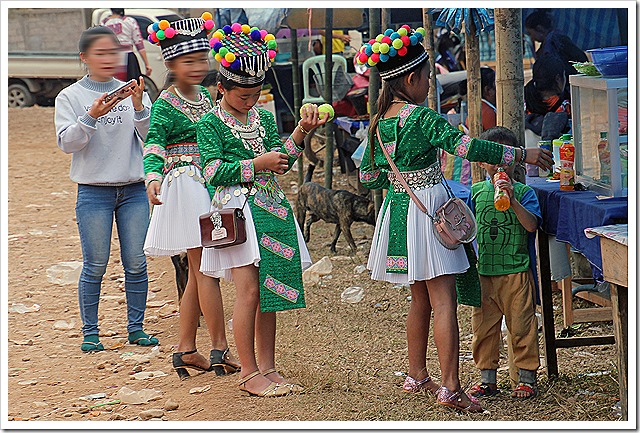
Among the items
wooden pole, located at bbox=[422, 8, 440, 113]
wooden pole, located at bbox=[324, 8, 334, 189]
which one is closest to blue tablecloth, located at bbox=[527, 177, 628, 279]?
wooden pole, located at bbox=[422, 8, 440, 113]

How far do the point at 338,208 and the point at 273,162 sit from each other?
3.98 meters

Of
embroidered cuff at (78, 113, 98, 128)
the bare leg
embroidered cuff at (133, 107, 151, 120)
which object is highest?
embroidered cuff at (133, 107, 151, 120)

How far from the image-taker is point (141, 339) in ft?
19.1

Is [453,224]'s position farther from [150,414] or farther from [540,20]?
[540,20]

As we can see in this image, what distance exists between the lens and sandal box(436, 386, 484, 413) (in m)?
4.15

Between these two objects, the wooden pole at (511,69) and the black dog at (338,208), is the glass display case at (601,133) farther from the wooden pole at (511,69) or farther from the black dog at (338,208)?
the black dog at (338,208)

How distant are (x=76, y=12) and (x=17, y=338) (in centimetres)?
1169

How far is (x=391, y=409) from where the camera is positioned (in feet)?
14.1

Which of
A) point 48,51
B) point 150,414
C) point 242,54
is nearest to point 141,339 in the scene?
point 150,414

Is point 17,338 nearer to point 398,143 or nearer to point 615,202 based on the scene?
point 398,143

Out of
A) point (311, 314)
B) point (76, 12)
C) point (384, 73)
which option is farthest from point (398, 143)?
point (76, 12)

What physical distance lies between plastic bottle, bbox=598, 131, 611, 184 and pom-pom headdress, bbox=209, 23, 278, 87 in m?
1.61

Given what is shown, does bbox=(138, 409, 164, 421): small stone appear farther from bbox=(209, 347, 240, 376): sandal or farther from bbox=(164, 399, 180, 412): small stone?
bbox=(209, 347, 240, 376): sandal

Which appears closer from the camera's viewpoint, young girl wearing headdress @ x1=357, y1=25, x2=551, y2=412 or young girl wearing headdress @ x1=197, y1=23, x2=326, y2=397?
young girl wearing headdress @ x1=357, y1=25, x2=551, y2=412
